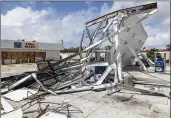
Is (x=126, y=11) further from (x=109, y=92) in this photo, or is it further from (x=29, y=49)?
(x=29, y=49)

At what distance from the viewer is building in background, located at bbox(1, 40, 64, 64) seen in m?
31.8

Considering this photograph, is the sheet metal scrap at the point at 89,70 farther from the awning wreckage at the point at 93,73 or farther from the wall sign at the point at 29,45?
the wall sign at the point at 29,45

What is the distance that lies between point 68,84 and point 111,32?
16.5 ft

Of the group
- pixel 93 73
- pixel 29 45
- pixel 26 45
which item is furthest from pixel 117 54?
pixel 29 45

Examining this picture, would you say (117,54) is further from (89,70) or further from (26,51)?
(26,51)

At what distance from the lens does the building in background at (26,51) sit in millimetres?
31812

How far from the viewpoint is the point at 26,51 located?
115 ft

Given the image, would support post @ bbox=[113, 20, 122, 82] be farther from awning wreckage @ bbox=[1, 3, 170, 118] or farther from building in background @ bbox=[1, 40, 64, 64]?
building in background @ bbox=[1, 40, 64, 64]

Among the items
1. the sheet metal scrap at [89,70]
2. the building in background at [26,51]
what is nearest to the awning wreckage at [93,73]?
the sheet metal scrap at [89,70]

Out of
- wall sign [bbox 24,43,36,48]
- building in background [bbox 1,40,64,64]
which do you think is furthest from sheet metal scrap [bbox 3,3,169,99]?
wall sign [bbox 24,43,36,48]

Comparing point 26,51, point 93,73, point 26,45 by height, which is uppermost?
point 26,45

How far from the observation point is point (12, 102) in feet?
23.0

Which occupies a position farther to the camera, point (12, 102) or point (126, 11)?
point (126, 11)

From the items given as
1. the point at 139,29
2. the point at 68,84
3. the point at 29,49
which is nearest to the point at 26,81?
the point at 68,84
